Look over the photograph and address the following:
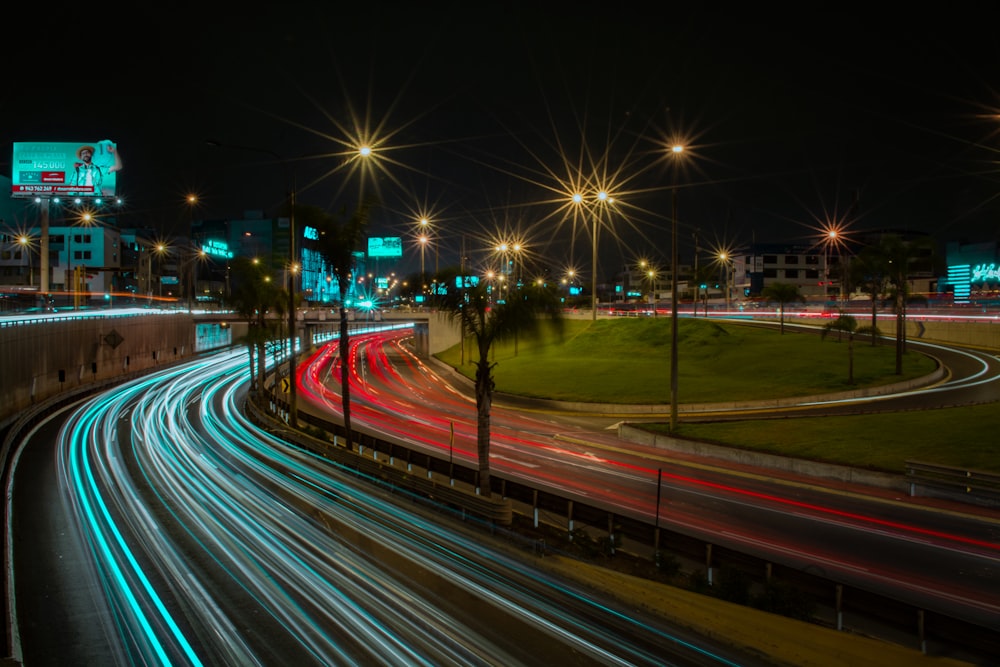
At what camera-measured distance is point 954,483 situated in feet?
53.9

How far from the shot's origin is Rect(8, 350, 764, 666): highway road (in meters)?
8.58

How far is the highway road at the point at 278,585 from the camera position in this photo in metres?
8.58

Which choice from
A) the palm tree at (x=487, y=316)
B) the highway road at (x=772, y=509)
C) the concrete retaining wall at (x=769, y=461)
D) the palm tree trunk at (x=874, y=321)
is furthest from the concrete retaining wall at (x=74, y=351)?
the palm tree trunk at (x=874, y=321)

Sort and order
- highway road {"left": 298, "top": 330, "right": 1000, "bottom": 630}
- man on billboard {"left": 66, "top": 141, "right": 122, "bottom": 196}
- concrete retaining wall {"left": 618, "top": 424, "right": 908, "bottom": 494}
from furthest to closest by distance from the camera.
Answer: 1. man on billboard {"left": 66, "top": 141, "right": 122, "bottom": 196}
2. concrete retaining wall {"left": 618, "top": 424, "right": 908, "bottom": 494}
3. highway road {"left": 298, "top": 330, "right": 1000, "bottom": 630}

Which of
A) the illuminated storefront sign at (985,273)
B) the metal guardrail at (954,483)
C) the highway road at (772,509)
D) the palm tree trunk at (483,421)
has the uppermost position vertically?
the illuminated storefront sign at (985,273)

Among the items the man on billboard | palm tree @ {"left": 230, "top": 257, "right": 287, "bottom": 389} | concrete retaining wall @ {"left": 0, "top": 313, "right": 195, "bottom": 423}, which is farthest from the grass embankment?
the man on billboard

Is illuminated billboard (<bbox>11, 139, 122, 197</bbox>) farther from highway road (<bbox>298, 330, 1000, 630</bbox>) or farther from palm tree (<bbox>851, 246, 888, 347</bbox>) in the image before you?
palm tree (<bbox>851, 246, 888, 347</bbox>)

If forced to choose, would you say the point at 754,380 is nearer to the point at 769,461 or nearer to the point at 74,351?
the point at 769,461

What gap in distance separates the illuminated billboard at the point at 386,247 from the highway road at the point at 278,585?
65771mm

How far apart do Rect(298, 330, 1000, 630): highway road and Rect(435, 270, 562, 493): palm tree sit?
11.2 feet

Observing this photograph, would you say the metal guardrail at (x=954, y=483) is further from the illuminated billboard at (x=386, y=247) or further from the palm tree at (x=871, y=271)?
the illuminated billboard at (x=386, y=247)

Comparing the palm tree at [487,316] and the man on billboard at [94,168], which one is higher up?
the man on billboard at [94,168]

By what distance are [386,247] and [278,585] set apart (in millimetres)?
76685

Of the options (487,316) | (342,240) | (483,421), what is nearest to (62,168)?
(342,240)
